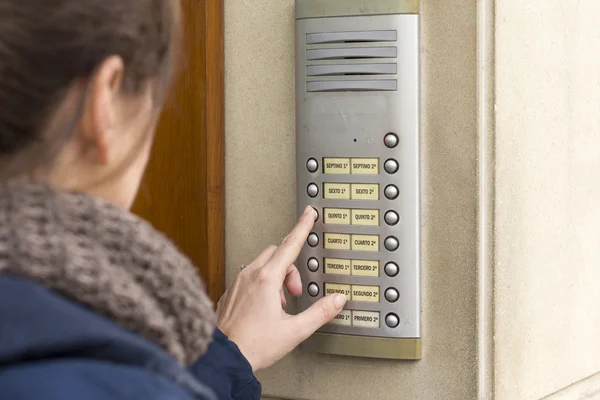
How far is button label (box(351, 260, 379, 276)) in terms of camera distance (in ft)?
3.64

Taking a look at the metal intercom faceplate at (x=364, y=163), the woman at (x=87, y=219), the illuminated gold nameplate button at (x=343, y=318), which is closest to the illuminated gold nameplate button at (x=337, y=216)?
the metal intercom faceplate at (x=364, y=163)

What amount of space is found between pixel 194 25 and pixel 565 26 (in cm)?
51

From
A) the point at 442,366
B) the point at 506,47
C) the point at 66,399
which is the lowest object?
the point at 442,366

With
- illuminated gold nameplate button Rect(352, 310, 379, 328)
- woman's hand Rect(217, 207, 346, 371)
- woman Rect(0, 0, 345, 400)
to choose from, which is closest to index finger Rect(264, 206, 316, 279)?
woman's hand Rect(217, 207, 346, 371)

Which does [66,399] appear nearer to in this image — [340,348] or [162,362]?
[162,362]

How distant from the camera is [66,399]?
528 millimetres

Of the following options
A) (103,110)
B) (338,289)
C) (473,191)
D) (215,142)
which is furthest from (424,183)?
(103,110)

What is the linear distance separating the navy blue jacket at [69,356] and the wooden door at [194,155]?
58cm

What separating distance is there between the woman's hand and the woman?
324 mm

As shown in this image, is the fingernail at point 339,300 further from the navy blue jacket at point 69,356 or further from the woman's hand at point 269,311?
the navy blue jacket at point 69,356

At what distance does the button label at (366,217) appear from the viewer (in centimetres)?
110

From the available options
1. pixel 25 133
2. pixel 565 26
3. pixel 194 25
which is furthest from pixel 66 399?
pixel 565 26

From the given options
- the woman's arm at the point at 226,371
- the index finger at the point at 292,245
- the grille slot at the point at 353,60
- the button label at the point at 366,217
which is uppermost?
the grille slot at the point at 353,60

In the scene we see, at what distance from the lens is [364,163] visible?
43.6 inches
